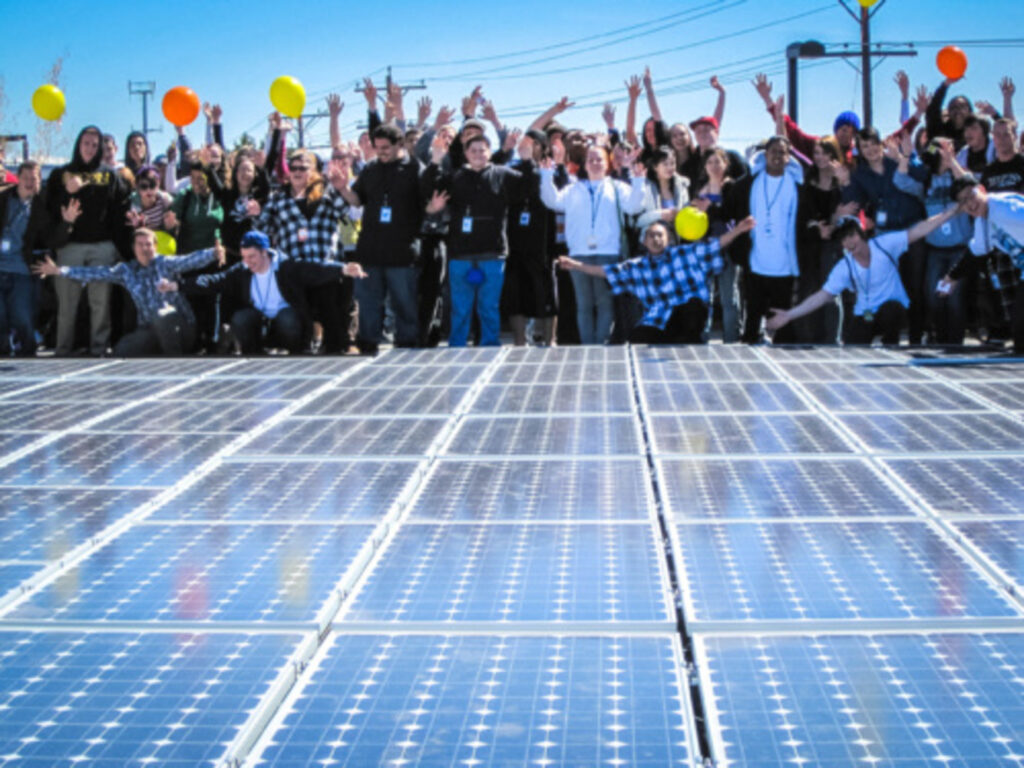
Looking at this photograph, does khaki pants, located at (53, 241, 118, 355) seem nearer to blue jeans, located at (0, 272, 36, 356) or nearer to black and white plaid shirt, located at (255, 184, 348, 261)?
blue jeans, located at (0, 272, 36, 356)

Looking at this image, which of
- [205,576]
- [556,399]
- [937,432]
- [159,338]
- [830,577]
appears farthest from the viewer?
[159,338]

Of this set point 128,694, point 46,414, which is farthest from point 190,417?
point 128,694

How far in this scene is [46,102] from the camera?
12977 millimetres

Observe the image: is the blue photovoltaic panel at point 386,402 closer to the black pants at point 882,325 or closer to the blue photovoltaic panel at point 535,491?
the blue photovoltaic panel at point 535,491

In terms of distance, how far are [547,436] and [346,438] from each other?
0.86 metres

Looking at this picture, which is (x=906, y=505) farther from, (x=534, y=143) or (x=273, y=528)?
(x=534, y=143)

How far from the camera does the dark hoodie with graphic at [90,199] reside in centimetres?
1153

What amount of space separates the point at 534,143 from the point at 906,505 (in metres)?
7.88

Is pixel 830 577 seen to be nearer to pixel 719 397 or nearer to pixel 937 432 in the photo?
pixel 937 432

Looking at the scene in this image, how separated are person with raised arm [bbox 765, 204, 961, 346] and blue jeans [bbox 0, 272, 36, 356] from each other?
729cm

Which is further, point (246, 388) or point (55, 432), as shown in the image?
point (246, 388)

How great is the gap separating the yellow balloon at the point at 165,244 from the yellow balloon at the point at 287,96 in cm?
171

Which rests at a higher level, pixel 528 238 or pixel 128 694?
pixel 528 238

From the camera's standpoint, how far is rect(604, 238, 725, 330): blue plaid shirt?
9984 millimetres
